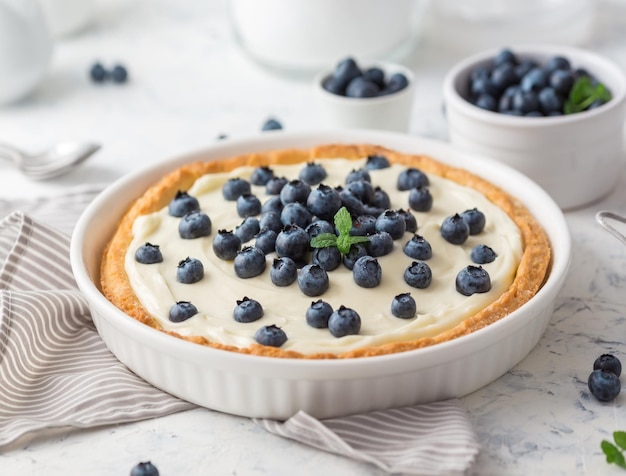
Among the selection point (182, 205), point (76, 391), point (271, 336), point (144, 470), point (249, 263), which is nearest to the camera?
point (144, 470)

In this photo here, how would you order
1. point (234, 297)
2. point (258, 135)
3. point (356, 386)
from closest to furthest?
point (356, 386) → point (234, 297) → point (258, 135)

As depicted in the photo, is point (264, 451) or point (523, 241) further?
point (523, 241)

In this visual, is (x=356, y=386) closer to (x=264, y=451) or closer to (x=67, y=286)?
(x=264, y=451)

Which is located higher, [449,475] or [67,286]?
[449,475]

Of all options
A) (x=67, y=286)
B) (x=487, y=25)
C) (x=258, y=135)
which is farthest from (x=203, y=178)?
(x=487, y=25)

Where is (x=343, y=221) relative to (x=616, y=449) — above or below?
above

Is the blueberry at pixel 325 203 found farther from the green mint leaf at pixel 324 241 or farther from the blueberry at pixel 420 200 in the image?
the blueberry at pixel 420 200

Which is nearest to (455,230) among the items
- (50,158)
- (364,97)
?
(364,97)

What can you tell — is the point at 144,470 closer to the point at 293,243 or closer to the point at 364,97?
the point at 293,243
